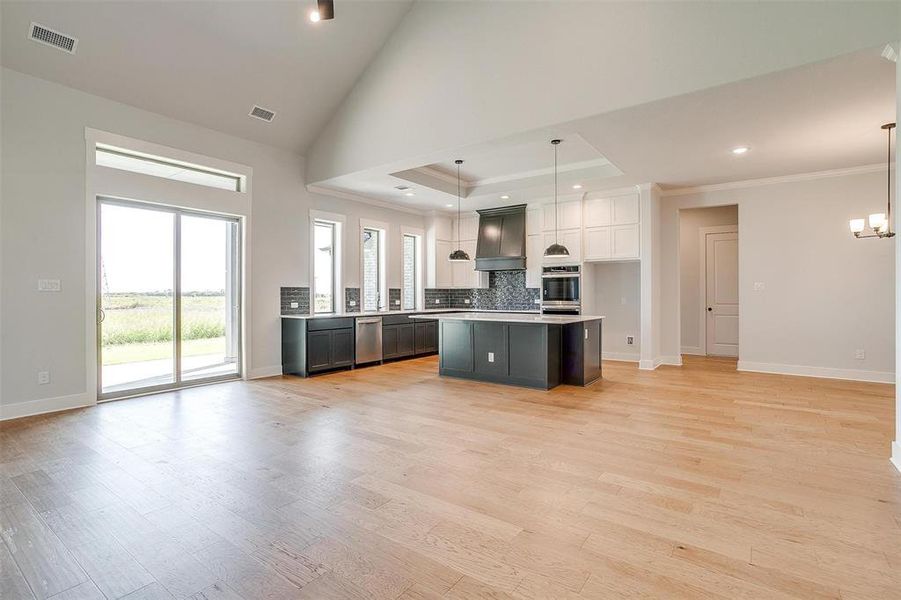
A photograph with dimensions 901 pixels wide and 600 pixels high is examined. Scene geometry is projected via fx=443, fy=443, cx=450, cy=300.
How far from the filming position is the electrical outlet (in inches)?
174

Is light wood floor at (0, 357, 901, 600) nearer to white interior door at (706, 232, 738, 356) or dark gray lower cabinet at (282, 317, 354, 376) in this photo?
dark gray lower cabinet at (282, 317, 354, 376)

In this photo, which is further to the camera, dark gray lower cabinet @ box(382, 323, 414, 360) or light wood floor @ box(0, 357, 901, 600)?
dark gray lower cabinet @ box(382, 323, 414, 360)

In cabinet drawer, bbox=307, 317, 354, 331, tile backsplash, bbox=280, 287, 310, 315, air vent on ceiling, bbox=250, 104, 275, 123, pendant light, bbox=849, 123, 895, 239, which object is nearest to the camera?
pendant light, bbox=849, 123, 895, 239

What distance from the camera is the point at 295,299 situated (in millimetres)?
6891

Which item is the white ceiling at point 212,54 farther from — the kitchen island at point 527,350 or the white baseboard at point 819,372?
the white baseboard at point 819,372

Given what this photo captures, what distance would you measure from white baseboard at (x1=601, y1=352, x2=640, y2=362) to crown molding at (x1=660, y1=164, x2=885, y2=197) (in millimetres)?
2758

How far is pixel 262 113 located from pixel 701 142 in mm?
5388

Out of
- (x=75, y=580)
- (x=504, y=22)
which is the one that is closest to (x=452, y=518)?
(x=75, y=580)

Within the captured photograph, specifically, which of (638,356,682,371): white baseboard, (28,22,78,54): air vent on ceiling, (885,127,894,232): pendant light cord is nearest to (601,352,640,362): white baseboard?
(638,356,682,371): white baseboard

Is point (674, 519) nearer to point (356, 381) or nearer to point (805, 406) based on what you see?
point (805, 406)

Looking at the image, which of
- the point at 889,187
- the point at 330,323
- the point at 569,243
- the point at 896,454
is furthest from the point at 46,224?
the point at 889,187

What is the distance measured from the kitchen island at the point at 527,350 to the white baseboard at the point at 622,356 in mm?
1993

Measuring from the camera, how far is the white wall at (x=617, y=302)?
7.74m

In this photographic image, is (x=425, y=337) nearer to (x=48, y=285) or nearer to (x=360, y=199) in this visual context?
(x=360, y=199)
